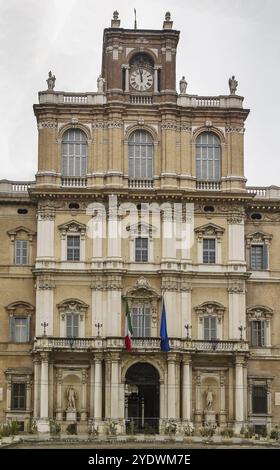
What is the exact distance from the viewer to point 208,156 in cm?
6044

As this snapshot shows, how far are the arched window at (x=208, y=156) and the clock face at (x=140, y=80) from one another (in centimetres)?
491

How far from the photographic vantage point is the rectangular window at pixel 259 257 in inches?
2383

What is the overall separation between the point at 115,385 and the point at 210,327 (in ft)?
23.5

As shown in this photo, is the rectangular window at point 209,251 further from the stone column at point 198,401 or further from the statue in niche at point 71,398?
the statue in niche at point 71,398

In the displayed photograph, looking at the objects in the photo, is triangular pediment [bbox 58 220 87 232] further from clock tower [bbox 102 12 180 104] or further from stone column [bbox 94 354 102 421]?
clock tower [bbox 102 12 180 104]

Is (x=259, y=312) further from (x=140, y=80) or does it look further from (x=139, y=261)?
(x=140, y=80)

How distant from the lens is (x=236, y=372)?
56.9 meters

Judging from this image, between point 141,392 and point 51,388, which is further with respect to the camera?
point 141,392

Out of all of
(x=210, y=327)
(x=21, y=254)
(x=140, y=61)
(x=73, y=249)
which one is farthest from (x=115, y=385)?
(x=140, y=61)

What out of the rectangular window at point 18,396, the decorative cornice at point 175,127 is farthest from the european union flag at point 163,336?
the decorative cornice at point 175,127

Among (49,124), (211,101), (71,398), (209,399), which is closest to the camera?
(71,398)
